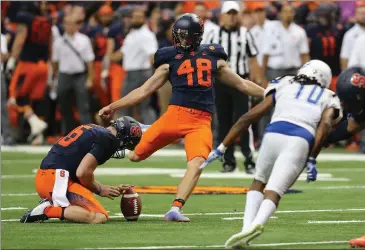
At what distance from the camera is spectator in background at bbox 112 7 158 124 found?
21.4 metres

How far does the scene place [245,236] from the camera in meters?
8.50

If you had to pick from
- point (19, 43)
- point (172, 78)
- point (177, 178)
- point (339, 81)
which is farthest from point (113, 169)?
point (339, 81)

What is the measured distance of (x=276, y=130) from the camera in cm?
898

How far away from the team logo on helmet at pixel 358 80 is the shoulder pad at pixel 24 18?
41.3 feet

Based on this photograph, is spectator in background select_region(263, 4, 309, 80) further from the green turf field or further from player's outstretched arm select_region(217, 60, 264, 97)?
player's outstretched arm select_region(217, 60, 264, 97)

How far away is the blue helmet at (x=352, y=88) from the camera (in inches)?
367

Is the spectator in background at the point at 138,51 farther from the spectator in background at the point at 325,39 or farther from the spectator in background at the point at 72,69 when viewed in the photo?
the spectator in background at the point at 325,39

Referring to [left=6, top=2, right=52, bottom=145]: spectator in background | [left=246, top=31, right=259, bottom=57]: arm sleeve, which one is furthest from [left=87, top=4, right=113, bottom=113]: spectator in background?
[left=246, top=31, right=259, bottom=57]: arm sleeve

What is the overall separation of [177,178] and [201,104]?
4.49 metres

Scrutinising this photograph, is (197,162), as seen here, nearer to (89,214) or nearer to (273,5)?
(89,214)

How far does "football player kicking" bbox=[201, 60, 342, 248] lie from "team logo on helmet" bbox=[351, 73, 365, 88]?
0.26 meters

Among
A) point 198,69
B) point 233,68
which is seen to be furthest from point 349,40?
point 198,69

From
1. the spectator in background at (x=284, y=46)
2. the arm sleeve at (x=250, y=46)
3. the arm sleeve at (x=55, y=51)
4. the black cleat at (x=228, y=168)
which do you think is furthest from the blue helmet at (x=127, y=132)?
the arm sleeve at (x=55, y=51)

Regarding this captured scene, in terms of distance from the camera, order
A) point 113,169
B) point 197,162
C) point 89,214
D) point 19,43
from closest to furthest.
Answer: point 89,214 → point 197,162 → point 113,169 → point 19,43
